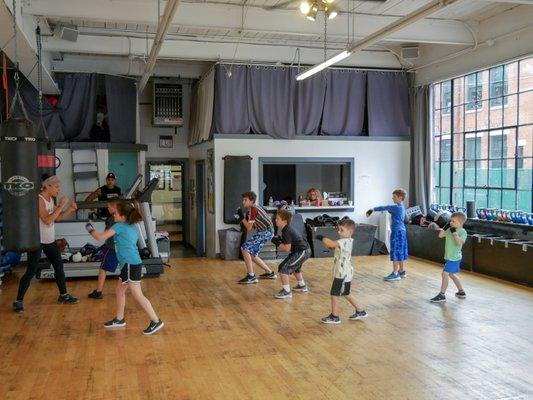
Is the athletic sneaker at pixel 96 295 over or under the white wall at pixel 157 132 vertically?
under

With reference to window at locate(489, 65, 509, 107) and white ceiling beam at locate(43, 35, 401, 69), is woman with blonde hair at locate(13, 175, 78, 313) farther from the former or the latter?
window at locate(489, 65, 509, 107)

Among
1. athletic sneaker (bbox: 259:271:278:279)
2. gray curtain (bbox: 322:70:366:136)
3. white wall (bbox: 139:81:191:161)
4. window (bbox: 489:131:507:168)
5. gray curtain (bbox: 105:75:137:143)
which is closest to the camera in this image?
athletic sneaker (bbox: 259:271:278:279)

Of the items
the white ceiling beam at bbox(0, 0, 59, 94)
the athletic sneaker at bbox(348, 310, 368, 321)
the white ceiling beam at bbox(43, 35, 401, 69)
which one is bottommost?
the athletic sneaker at bbox(348, 310, 368, 321)

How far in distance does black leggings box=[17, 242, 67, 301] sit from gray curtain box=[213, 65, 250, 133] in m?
4.61

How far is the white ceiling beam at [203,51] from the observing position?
9.91 m

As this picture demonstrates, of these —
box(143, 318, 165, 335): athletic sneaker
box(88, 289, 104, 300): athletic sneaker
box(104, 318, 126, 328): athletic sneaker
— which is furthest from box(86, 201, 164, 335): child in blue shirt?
box(88, 289, 104, 300): athletic sneaker

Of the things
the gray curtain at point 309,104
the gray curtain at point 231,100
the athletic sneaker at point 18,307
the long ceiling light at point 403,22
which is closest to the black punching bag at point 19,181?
the athletic sneaker at point 18,307

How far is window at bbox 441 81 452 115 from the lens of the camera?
1049 centimetres

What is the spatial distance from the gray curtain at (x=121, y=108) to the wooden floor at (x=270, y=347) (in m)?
4.62

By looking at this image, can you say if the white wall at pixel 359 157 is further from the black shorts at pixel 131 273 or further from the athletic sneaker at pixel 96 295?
the black shorts at pixel 131 273

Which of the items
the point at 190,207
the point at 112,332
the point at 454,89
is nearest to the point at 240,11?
the point at 454,89

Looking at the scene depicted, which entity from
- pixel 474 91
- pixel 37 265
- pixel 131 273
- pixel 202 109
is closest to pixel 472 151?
pixel 474 91

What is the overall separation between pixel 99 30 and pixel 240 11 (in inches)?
118

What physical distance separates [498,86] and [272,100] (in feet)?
13.5
